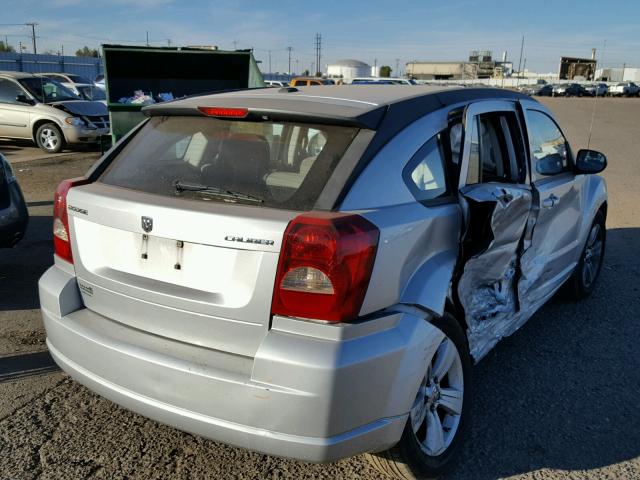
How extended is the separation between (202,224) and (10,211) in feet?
10.9

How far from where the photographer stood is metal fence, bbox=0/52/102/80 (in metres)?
31.8

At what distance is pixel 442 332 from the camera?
2.62 metres

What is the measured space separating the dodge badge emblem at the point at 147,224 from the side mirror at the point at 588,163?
3310 millimetres

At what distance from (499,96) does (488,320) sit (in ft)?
4.50

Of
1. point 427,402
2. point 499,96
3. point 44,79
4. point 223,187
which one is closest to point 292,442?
point 427,402

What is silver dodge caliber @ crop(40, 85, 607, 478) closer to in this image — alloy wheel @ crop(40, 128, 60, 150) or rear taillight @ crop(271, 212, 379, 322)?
rear taillight @ crop(271, 212, 379, 322)

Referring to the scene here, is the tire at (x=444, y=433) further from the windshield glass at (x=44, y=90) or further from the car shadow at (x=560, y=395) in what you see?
the windshield glass at (x=44, y=90)

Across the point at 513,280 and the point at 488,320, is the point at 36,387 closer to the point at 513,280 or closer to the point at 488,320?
the point at 488,320

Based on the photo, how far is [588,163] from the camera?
176 inches

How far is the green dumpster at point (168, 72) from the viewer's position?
9.73 meters

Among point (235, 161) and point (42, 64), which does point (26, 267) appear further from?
point (42, 64)

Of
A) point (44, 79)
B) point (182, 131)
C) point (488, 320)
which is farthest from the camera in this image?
point (44, 79)

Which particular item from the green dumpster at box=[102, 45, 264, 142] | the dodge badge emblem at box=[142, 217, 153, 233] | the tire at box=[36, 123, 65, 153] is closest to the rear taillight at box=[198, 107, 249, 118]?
the dodge badge emblem at box=[142, 217, 153, 233]

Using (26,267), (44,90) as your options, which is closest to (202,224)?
(26,267)
